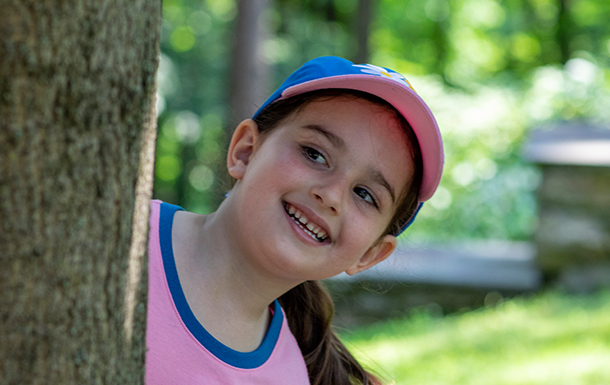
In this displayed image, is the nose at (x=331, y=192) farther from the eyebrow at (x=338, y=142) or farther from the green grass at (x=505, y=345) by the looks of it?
the green grass at (x=505, y=345)

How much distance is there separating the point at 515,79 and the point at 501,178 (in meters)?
5.15

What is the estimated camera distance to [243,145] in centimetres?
189

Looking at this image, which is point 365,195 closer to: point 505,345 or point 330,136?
point 330,136

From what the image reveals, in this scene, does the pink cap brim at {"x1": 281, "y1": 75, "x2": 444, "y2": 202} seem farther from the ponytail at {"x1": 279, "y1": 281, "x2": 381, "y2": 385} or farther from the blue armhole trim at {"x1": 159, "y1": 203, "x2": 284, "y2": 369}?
the ponytail at {"x1": 279, "y1": 281, "x2": 381, "y2": 385}

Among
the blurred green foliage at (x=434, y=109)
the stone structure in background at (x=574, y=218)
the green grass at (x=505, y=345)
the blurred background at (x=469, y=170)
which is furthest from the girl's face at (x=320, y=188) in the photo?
the blurred green foliage at (x=434, y=109)

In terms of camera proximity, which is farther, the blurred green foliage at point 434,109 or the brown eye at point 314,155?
the blurred green foliage at point 434,109

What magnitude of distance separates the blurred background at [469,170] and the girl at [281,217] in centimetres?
62

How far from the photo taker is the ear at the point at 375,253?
1943 mm

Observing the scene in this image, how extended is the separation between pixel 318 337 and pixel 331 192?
80 cm

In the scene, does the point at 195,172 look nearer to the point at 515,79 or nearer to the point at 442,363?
the point at 515,79

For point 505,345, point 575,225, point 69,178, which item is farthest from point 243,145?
point 575,225

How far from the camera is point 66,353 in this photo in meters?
0.90

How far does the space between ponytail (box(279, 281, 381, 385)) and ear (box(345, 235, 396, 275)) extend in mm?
366

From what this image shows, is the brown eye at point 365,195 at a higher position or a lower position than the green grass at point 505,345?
higher
